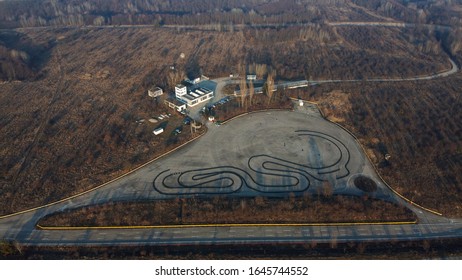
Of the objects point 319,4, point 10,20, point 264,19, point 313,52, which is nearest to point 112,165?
point 313,52

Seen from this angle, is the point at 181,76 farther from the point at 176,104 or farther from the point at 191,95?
the point at 176,104

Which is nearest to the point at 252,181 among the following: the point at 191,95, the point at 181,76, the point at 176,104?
the point at 176,104

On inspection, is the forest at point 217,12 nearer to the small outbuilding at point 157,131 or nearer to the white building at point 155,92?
the white building at point 155,92

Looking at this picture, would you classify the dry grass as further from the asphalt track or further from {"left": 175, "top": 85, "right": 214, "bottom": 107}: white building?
{"left": 175, "top": 85, "right": 214, "bottom": 107}: white building

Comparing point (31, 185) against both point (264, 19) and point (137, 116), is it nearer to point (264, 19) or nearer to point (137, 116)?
point (137, 116)

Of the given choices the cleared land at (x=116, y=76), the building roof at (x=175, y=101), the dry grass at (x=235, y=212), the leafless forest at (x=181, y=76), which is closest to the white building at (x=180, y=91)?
the building roof at (x=175, y=101)

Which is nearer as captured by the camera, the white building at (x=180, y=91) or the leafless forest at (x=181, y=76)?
the leafless forest at (x=181, y=76)

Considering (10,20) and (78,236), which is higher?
(10,20)

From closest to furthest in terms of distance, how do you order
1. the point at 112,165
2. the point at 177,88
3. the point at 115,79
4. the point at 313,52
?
the point at 112,165 < the point at 177,88 < the point at 115,79 < the point at 313,52
